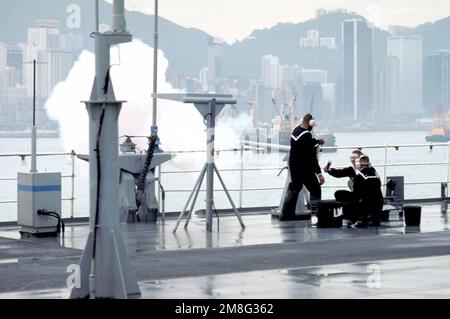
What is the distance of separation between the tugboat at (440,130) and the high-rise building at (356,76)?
7105 mm

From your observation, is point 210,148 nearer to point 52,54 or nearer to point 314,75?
point 52,54

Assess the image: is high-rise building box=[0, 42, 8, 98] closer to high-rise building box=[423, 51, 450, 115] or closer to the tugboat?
the tugboat

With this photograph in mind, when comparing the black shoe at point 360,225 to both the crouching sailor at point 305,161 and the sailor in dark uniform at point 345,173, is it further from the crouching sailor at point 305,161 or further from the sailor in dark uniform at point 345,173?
the crouching sailor at point 305,161

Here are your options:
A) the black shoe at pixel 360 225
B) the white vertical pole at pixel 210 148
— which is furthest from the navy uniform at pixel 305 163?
the white vertical pole at pixel 210 148

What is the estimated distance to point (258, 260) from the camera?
1553 centimetres

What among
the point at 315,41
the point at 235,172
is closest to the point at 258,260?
the point at 235,172

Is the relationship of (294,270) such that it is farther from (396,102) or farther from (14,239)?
(396,102)

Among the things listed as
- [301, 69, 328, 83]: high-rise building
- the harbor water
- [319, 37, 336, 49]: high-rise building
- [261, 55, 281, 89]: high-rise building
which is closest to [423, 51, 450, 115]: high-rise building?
the harbor water

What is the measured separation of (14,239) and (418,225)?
20.7 feet

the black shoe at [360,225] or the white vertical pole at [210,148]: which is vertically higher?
the white vertical pole at [210,148]

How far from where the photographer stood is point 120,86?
36.6 m

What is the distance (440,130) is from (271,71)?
67.4 ft

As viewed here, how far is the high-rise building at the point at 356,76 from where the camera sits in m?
132
